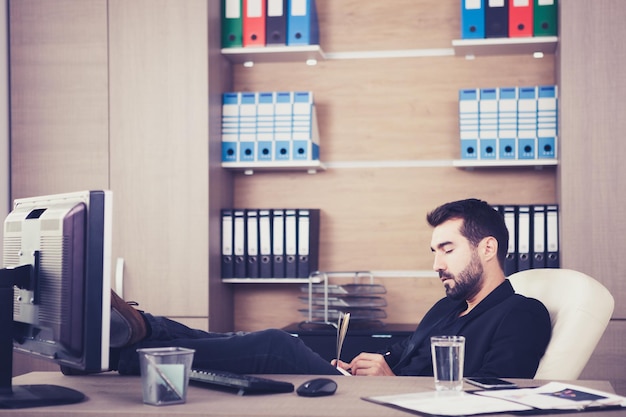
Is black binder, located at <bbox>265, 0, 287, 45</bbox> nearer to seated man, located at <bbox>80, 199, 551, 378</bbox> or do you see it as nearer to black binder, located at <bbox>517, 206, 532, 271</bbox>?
black binder, located at <bbox>517, 206, 532, 271</bbox>

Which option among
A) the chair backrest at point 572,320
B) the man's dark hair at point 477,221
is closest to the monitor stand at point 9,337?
the chair backrest at point 572,320

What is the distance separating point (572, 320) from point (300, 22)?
6.57ft

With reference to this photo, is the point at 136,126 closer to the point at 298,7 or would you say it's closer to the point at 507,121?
the point at 298,7

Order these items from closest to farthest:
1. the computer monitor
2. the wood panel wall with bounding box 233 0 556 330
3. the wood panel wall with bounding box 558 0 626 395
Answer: the computer monitor, the wood panel wall with bounding box 558 0 626 395, the wood panel wall with bounding box 233 0 556 330

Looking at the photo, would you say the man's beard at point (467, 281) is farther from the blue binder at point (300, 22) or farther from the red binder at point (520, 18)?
the blue binder at point (300, 22)

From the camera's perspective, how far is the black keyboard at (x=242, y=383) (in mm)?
1600

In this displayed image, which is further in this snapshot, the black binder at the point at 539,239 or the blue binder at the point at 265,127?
the blue binder at the point at 265,127

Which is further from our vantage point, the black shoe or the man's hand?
the man's hand

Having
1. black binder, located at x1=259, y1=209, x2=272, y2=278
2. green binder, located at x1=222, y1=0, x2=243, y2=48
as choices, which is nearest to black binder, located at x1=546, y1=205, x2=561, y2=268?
black binder, located at x1=259, y1=209, x2=272, y2=278

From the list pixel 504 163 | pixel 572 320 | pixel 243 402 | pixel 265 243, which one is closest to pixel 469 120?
pixel 504 163

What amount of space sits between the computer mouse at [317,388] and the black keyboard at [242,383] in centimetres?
4

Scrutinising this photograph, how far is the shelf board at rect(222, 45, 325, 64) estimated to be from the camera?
148 inches

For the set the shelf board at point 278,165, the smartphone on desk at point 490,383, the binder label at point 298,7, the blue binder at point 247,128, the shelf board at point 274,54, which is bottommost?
the smartphone on desk at point 490,383

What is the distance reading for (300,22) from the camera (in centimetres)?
373
